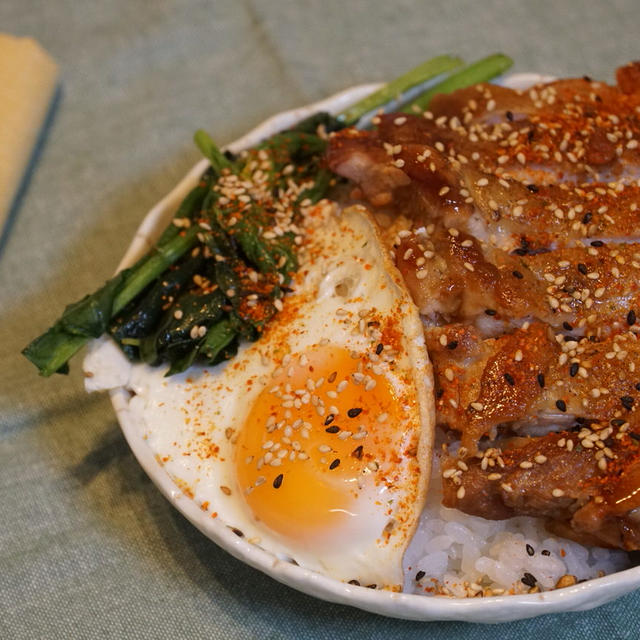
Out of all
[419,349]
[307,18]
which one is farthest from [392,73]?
→ [419,349]

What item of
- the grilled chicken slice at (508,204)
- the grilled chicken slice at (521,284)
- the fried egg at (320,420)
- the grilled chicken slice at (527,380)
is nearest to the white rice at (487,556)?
the fried egg at (320,420)

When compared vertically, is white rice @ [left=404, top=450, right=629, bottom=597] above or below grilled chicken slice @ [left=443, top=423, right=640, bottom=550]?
below

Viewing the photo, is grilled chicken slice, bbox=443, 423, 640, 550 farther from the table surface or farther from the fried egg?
the table surface

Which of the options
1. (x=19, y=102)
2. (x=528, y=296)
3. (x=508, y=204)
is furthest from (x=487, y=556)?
(x=19, y=102)

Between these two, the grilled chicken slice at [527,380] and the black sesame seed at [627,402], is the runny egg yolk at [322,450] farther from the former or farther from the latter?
the black sesame seed at [627,402]

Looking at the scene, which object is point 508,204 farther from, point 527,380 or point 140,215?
point 140,215

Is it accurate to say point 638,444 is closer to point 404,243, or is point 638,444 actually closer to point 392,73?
point 404,243

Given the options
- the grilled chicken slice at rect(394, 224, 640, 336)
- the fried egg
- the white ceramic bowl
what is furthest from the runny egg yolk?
the grilled chicken slice at rect(394, 224, 640, 336)
